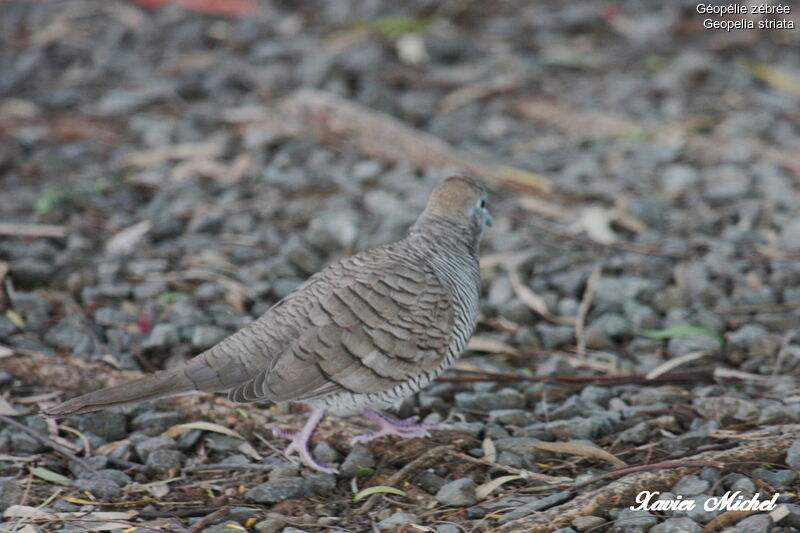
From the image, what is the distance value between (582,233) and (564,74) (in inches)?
104

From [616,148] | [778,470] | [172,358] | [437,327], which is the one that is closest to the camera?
[778,470]

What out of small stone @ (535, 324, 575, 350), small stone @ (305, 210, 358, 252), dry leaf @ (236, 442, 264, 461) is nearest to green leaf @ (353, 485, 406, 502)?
dry leaf @ (236, 442, 264, 461)

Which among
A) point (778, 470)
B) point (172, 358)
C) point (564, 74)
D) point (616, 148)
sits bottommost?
point (778, 470)

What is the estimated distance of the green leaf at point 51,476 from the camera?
3.67 m

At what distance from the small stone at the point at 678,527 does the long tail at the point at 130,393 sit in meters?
1.67

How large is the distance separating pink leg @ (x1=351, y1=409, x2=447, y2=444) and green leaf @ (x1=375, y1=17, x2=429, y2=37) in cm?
500

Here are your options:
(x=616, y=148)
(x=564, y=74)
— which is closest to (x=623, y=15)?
(x=564, y=74)

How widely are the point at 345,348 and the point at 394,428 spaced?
43 centimetres

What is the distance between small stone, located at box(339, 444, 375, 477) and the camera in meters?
3.81

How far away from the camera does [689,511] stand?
10.8 ft

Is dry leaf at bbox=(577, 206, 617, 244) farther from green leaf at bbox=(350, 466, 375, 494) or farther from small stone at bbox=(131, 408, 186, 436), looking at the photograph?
small stone at bbox=(131, 408, 186, 436)

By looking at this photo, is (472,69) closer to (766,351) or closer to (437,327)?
(766,351)

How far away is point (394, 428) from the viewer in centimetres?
394

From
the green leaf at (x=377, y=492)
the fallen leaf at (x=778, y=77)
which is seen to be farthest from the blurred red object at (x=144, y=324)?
the fallen leaf at (x=778, y=77)
